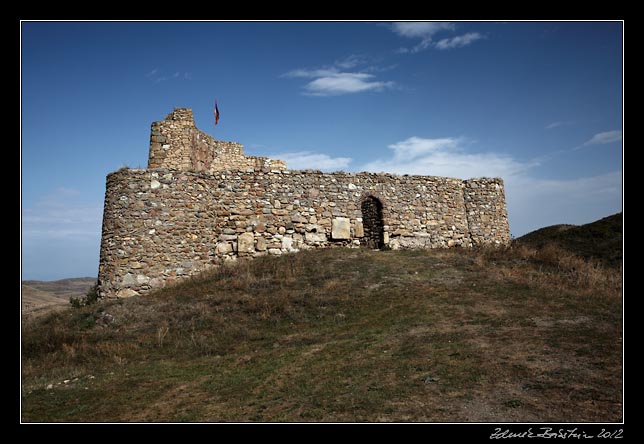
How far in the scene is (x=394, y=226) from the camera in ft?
58.3

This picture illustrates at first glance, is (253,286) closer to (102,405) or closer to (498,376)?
(102,405)

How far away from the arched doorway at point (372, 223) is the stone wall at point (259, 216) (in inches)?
3.9


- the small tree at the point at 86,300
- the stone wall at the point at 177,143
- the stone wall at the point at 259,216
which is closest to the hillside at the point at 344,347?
the stone wall at the point at 259,216

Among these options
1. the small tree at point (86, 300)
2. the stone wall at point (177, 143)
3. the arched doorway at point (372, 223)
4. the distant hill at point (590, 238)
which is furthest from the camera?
the distant hill at point (590, 238)

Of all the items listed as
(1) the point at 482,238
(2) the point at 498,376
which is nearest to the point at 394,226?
(1) the point at 482,238

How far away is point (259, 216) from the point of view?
637 inches

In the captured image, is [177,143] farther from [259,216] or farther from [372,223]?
[372,223]

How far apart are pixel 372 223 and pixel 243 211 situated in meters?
5.35

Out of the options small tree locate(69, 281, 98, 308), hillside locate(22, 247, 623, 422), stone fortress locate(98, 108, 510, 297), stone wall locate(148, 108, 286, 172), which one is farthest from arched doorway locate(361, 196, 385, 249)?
small tree locate(69, 281, 98, 308)

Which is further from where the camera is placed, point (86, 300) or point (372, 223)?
point (372, 223)

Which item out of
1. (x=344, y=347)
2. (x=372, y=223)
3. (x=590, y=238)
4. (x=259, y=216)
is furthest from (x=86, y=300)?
(x=590, y=238)

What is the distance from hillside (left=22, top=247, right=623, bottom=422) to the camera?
583cm

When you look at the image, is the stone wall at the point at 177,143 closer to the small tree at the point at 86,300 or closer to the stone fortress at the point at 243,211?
the stone fortress at the point at 243,211

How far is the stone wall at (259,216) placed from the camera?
13.9 m
